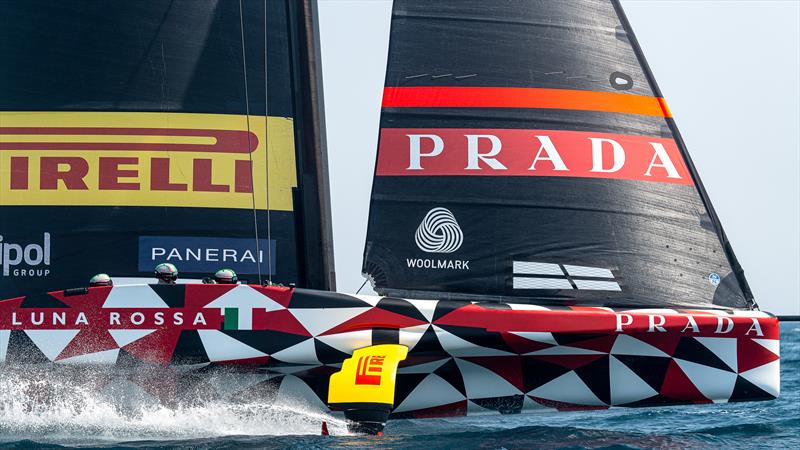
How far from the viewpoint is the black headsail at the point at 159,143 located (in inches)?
366

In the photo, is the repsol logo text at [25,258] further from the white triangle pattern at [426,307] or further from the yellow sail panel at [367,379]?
the white triangle pattern at [426,307]

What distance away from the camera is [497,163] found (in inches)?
347

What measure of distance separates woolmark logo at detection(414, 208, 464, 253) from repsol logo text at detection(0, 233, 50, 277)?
3.30m

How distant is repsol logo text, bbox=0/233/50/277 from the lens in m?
9.24

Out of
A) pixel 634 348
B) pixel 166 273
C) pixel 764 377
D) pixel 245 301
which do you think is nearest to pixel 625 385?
pixel 634 348

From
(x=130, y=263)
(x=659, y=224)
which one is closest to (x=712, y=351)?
(x=659, y=224)

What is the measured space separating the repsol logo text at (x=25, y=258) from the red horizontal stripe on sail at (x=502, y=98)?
10.8ft

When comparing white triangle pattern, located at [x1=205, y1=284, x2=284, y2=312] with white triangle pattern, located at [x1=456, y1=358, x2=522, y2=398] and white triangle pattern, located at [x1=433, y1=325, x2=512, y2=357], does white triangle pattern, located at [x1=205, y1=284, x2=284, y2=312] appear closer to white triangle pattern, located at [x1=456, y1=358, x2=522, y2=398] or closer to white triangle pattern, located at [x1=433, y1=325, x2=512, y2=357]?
white triangle pattern, located at [x1=433, y1=325, x2=512, y2=357]

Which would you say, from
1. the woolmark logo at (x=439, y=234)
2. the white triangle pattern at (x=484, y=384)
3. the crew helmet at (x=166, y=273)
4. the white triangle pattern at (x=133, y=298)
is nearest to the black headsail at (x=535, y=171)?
the woolmark logo at (x=439, y=234)

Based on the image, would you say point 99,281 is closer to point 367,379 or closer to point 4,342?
point 4,342

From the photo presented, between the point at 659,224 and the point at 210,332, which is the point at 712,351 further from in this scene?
the point at 210,332

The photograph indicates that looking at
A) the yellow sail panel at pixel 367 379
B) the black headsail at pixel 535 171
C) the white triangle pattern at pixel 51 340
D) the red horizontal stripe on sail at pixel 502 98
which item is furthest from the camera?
the red horizontal stripe on sail at pixel 502 98

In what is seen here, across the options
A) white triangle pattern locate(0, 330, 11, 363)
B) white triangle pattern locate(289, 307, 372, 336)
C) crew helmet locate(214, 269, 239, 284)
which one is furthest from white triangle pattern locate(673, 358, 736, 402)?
white triangle pattern locate(0, 330, 11, 363)

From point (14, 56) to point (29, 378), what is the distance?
3.18m
